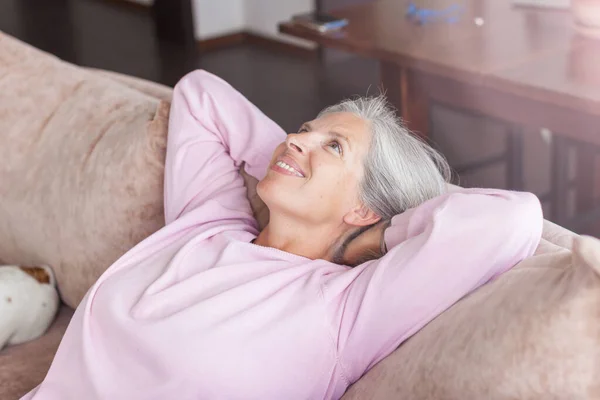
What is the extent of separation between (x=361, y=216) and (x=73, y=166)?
2.40 feet

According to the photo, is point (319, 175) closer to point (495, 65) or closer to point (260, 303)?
point (260, 303)

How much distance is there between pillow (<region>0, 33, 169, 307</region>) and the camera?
1.86 metres

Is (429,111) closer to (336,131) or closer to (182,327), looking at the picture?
(336,131)

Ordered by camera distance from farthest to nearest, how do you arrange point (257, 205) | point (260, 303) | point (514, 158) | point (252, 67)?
point (252, 67)
point (514, 158)
point (257, 205)
point (260, 303)

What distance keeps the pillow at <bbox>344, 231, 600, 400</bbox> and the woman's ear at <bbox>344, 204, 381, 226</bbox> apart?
31 centimetres

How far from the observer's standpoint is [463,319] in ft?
4.02

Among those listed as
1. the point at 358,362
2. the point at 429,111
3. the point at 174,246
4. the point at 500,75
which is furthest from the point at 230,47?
the point at 358,362

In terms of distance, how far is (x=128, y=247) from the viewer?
1869mm

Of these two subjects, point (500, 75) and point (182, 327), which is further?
point (500, 75)

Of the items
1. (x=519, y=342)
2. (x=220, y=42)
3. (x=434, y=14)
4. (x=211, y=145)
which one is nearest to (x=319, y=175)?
(x=211, y=145)

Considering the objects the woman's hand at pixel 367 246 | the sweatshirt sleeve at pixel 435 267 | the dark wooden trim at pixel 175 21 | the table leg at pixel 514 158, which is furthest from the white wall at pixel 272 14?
the sweatshirt sleeve at pixel 435 267

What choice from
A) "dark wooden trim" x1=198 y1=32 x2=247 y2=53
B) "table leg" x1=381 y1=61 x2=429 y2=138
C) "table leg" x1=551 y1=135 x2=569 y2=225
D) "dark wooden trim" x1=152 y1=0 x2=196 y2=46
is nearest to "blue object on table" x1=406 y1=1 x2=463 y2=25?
"table leg" x1=381 y1=61 x2=429 y2=138

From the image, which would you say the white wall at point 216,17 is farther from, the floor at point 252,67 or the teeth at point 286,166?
the teeth at point 286,166

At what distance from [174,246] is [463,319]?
0.65 m
